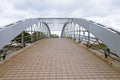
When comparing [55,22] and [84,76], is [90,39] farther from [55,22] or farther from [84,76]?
[55,22]

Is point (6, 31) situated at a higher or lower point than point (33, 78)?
higher

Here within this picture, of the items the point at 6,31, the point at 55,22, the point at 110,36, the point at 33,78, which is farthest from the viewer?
the point at 55,22

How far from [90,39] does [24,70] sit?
409 centimetres

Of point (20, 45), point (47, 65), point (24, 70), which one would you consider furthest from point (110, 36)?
point (20, 45)

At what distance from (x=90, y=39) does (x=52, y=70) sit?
12.8ft

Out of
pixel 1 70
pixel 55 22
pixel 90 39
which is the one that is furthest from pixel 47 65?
pixel 55 22

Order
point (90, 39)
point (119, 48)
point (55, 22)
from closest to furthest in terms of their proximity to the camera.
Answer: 1. point (119, 48)
2. point (90, 39)
3. point (55, 22)

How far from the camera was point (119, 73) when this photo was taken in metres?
4.71

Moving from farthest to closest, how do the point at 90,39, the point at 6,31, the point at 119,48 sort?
the point at 90,39
the point at 6,31
the point at 119,48

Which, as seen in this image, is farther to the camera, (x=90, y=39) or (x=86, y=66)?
(x=90, y=39)

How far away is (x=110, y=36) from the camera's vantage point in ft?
17.3

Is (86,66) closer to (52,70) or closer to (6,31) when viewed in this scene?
(52,70)

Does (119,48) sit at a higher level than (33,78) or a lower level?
higher

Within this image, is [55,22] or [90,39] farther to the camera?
[55,22]
